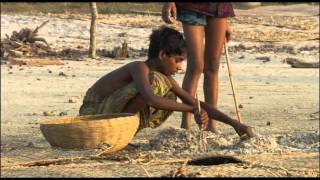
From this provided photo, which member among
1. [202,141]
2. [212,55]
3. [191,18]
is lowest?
[202,141]

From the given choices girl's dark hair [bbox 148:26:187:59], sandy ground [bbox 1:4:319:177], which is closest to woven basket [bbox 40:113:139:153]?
sandy ground [bbox 1:4:319:177]

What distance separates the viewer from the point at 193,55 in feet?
18.2

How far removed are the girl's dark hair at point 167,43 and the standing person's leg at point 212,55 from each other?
0.32m

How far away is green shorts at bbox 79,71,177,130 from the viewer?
5254mm

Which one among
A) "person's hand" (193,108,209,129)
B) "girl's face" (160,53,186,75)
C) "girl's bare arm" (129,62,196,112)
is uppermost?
"girl's face" (160,53,186,75)

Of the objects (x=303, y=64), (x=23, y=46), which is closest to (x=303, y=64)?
(x=303, y=64)

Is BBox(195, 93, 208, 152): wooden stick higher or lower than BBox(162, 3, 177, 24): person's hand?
lower

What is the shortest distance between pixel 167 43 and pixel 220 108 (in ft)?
9.71

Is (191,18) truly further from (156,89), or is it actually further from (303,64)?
(303,64)

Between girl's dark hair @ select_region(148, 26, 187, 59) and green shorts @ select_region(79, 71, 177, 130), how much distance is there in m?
0.16

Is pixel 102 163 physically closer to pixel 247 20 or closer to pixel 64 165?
pixel 64 165

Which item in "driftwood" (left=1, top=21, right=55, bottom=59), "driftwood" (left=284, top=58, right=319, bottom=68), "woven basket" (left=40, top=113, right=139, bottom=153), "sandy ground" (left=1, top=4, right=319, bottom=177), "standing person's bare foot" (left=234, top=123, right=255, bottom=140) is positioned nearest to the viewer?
"sandy ground" (left=1, top=4, right=319, bottom=177)

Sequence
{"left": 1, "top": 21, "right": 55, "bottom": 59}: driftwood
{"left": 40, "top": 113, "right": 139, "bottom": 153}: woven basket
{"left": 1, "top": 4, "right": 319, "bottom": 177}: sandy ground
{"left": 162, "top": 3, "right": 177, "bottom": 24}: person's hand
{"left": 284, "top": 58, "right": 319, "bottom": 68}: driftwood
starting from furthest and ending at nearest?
{"left": 1, "top": 21, "right": 55, "bottom": 59}: driftwood → {"left": 284, "top": 58, "right": 319, "bottom": 68}: driftwood → {"left": 162, "top": 3, "right": 177, "bottom": 24}: person's hand → {"left": 40, "top": 113, "right": 139, "bottom": 153}: woven basket → {"left": 1, "top": 4, "right": 319, "bottom": 177}: sandy ground

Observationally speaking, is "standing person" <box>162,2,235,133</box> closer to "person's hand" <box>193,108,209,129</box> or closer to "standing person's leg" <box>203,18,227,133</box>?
"standing person's leg" <box>203,18,227,133</box>
